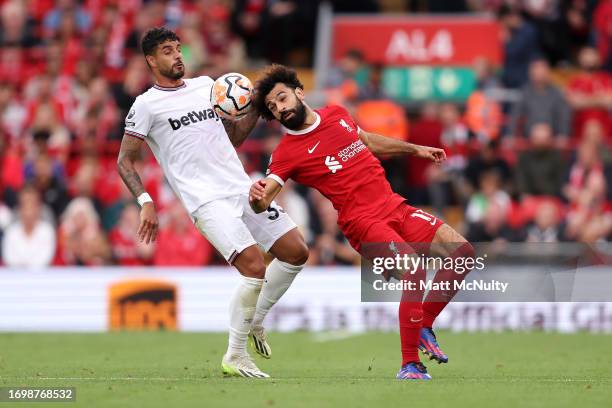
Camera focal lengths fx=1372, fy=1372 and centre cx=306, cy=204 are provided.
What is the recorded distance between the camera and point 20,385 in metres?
10.8

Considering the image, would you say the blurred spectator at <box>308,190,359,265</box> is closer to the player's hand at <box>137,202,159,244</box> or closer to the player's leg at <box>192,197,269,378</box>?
the player's leg at <box>192,197,269,378</box>

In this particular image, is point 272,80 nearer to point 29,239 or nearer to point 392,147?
point 392,147

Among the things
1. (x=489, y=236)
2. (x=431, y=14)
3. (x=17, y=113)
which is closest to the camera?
(x=489, y=236)

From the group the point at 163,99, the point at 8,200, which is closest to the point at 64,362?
the point at 163,99

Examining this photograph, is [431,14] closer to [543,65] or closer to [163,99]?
[543,65]

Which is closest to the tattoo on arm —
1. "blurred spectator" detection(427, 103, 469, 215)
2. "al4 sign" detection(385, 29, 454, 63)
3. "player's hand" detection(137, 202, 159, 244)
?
"player's hand" detection(137, 202, 159, 244)

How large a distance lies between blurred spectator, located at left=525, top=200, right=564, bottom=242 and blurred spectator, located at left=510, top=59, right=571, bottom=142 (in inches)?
93.1

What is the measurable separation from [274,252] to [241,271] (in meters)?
0.60

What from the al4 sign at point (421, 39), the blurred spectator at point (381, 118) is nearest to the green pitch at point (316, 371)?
the blurred spectator at point (381, 118)

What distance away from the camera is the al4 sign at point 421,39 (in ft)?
77.6

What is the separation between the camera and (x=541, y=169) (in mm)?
20000

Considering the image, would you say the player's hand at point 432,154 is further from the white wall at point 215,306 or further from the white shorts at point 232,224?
the white wall at point 215,306

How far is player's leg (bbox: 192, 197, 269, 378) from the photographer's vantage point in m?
11.3

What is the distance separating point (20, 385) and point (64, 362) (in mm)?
→ 2496
